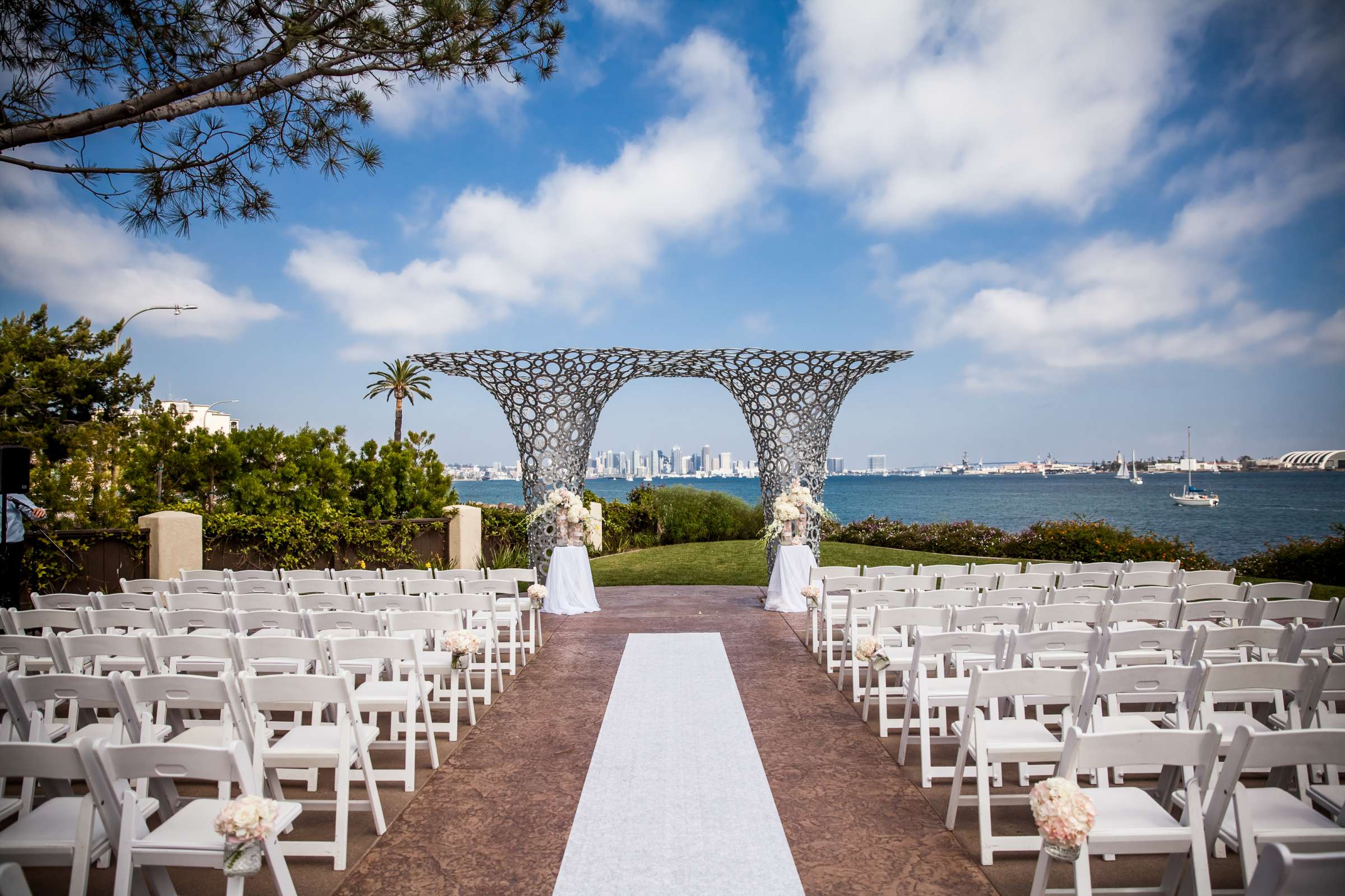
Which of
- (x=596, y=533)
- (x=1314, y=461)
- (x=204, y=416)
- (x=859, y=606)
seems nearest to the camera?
(x=859, y=606)

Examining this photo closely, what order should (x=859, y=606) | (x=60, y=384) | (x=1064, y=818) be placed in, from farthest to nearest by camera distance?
(x=60, y=384)
(x=859, y=606)
(x=1064, y=818)

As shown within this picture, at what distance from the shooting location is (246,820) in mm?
2330

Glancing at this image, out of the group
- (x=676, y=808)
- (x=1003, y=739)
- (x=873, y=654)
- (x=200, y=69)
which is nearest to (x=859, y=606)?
(x=873, y=654)

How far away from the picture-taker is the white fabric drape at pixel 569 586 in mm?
11016

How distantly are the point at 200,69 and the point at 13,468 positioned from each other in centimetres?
643

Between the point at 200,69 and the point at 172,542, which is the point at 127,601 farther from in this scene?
the point at 200,69

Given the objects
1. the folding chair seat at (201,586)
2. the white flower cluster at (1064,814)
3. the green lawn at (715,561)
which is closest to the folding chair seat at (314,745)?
the white flower cluster at (1064,814)

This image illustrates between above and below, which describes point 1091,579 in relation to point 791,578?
above

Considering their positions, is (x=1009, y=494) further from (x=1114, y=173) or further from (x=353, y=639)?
(x=353, y=639)

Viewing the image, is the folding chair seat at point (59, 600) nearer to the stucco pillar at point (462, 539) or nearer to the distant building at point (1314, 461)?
the stucco pillar at point (462, 539)

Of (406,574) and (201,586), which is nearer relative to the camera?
(201,586)

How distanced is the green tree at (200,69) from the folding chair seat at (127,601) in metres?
3.79

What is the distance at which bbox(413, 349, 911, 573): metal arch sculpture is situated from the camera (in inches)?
457

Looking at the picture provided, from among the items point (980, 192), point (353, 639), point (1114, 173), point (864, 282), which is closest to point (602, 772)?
point (353, 639)
